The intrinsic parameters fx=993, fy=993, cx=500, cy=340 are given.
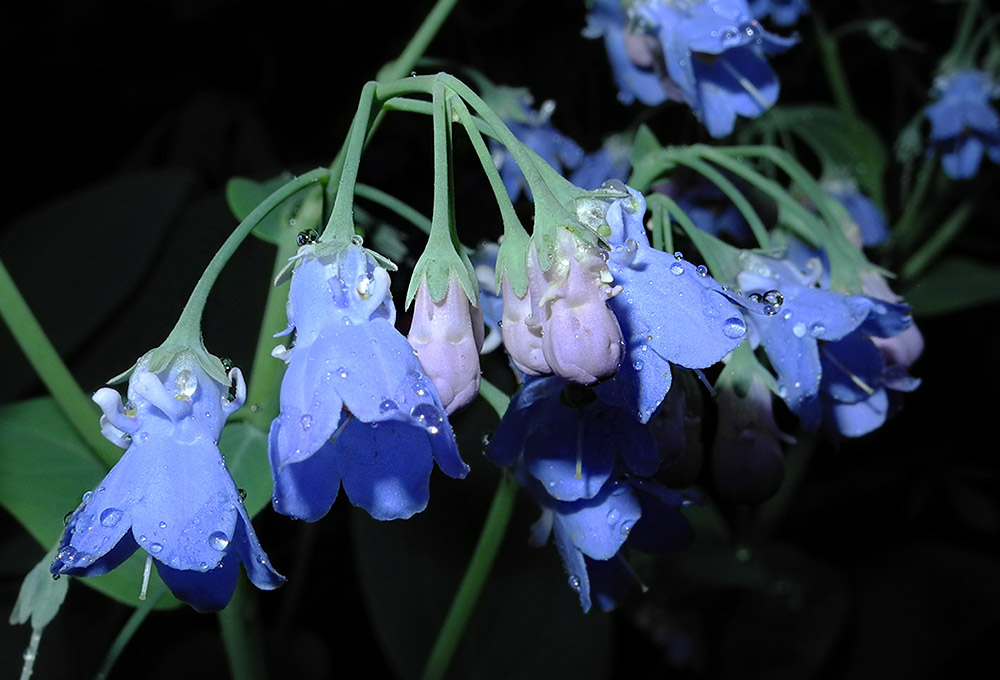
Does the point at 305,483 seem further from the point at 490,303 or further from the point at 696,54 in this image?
the point at 696,54

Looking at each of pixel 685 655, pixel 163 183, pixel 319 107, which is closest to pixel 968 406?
pixel 685 655

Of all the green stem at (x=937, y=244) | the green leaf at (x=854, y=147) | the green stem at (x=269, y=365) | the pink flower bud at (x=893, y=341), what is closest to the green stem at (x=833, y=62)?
the green leaf at (x=854, y=147)

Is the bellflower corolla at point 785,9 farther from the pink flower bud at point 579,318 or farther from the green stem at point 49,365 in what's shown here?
the green stem at point 49,365

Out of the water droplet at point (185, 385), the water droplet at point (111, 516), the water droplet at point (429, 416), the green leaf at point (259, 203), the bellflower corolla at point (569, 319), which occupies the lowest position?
the green leaf at point (259, 203)

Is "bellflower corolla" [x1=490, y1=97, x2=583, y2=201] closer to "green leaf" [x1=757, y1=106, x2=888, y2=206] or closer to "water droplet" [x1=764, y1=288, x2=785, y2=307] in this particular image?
"water droplet" [x1=764, y1=288, x2=785, y2=307]

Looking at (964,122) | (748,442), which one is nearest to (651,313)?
(748,442)

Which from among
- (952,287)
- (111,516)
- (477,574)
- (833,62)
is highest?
(111,516)

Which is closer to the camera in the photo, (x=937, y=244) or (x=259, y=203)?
(x=259, y=203)
